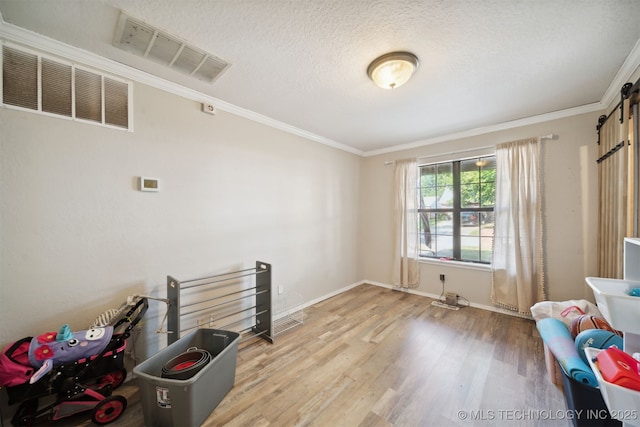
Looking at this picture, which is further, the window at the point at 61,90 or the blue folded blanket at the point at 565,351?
the window at the point at 61,90

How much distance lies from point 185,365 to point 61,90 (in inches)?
82.9

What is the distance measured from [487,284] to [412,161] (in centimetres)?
208

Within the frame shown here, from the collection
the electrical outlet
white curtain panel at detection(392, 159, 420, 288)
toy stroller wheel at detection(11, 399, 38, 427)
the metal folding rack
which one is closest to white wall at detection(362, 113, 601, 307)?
the electrical outlet

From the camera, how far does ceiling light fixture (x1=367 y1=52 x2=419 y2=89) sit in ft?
5.44

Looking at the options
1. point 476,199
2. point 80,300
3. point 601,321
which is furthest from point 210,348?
point 476,199

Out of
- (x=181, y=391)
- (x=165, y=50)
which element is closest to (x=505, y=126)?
(x=165, y=50)

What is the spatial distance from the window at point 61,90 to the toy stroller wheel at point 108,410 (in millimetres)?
1925

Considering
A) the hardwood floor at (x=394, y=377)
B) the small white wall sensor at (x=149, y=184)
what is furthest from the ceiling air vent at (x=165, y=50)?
the hardwood floor at (x=394, y=377)

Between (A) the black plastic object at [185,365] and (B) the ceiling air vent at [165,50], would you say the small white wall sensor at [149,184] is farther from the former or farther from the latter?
(A) the black plastic object at [185,365]

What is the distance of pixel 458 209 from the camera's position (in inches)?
135

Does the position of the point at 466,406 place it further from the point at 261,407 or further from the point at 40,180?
the point at 40,180

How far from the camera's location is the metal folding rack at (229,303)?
212cm

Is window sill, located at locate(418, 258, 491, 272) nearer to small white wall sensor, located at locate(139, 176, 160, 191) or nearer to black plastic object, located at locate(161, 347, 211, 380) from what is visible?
black plastic object, located at locate(161, 347, 211, 380)

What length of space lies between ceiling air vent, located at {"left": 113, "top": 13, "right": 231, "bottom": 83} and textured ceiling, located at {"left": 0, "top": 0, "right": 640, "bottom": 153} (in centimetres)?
5
